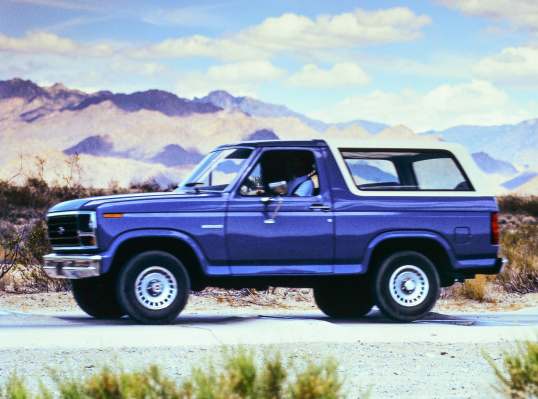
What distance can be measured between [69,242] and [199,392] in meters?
6.03

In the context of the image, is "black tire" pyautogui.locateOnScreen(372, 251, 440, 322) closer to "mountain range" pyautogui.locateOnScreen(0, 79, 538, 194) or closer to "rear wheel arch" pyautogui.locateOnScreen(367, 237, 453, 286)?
"rear wheel arch" pyautogui.locateOnScreen(367, 237, 453, 286)

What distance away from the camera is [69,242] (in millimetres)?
11289

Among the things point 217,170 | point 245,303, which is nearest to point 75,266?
point 217,170

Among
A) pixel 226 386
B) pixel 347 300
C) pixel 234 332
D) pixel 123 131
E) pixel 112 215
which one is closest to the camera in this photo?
pixel 226 386

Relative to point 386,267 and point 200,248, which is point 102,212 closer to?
point 200,248

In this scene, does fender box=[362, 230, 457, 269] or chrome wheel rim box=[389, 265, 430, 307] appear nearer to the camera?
fender box=[362, 230, 457, 269]

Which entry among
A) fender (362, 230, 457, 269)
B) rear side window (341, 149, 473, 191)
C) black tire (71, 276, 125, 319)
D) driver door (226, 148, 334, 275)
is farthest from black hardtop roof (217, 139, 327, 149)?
black tire (71, 276, 125, 319)

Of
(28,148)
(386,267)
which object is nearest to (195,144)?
(28,148)

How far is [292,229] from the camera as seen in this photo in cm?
1127

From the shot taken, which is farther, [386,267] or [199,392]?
[386,267]

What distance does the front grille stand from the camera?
429 inches

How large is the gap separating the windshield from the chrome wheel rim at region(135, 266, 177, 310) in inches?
47.8

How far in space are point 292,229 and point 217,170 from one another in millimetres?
1401

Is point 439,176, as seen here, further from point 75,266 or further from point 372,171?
point 75,266
